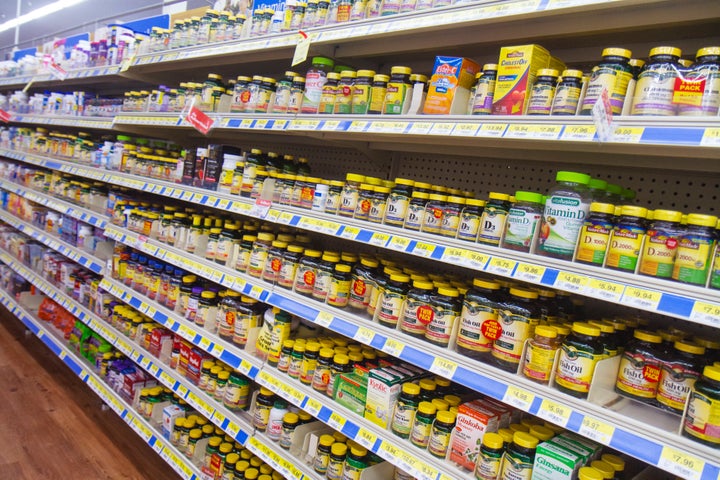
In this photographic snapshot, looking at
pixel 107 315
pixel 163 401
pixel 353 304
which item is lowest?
pixel 163 401

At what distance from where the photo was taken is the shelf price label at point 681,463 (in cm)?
96

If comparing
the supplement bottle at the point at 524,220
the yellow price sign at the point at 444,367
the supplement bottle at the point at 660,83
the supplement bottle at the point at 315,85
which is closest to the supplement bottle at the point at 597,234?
the supplement bottle at the point at 524,220

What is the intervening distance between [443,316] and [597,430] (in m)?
0.50

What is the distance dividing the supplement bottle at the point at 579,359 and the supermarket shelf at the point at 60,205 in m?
2.83

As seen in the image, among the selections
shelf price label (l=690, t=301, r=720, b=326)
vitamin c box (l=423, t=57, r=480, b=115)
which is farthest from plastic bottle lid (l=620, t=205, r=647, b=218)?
vitamin c box (l=423, t=57, r=480, b=115)

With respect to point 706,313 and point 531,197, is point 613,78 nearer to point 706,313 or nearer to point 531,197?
point 531,197

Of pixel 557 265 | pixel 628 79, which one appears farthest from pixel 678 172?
pixel 557 265

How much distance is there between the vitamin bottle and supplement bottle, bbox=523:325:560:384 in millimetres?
617

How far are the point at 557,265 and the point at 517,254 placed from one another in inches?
4.1

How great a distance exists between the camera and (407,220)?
5.10 feet

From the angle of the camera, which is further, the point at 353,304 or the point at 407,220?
the point at 353,304

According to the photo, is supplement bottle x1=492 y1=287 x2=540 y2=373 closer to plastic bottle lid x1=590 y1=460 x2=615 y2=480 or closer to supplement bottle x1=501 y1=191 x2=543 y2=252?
supplement bottle x1=501 y1=191 x2=543 y2=252

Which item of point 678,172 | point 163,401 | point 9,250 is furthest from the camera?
point 9,250

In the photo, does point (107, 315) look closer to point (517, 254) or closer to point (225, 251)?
point (225, 251)
